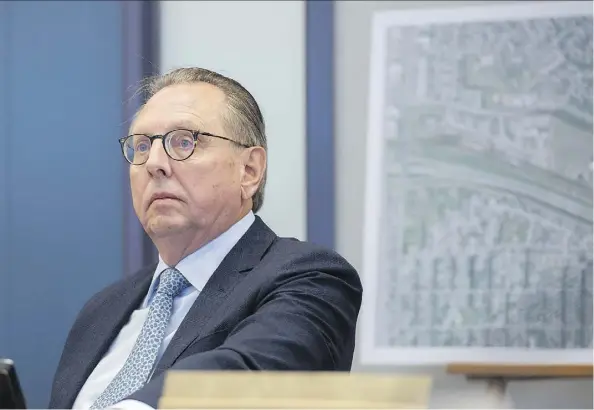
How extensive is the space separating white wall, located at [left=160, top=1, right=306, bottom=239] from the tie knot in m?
0.78

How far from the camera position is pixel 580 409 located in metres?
2.30

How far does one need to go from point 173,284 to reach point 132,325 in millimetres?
144

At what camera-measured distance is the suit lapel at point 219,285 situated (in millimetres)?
1492

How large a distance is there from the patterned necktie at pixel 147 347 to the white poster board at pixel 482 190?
0.81 m

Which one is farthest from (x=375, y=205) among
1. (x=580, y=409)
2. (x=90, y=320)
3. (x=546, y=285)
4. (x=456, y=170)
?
(x=90, y=320)

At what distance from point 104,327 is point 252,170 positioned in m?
0.40

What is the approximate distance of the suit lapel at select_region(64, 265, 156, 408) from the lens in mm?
1682

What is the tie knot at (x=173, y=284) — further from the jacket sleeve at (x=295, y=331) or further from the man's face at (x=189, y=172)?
the jacket sleeve at (x=295, y=331)

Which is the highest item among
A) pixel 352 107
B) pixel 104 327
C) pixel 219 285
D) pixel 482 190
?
pixel 352 107

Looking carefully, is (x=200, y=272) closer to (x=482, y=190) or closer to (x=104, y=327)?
(x=104, y=327)

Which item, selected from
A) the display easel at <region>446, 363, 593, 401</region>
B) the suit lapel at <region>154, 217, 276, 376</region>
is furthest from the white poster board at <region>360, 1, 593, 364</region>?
the suit lapel at <region>154, 217, 276, 376</region>

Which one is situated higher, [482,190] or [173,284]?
[482,190]

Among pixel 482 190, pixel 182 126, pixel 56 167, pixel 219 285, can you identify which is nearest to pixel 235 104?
pixel 182 126

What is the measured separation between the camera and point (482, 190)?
234 cm
